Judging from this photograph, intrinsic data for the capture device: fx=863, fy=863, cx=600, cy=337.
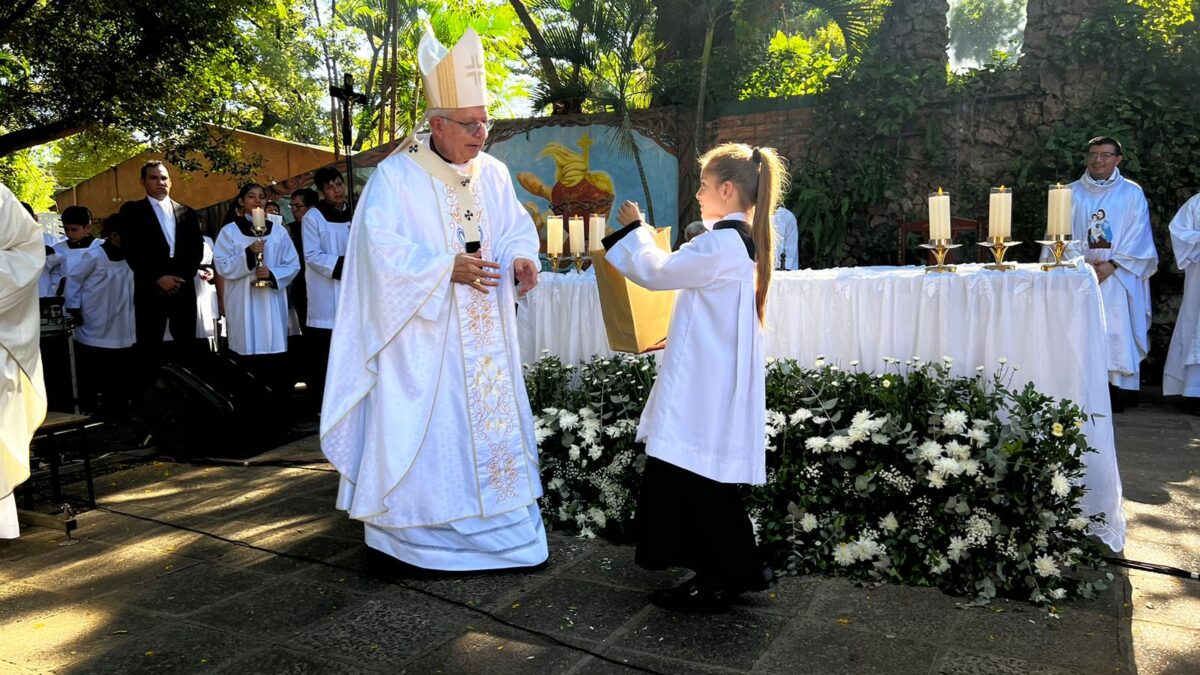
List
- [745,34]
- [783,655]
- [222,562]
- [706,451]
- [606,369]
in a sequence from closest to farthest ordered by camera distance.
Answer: [783,655], [706,451], [222,562], [606,369], [745,34]

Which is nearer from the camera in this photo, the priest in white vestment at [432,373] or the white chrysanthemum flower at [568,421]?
the priest in white vestment at [432,373]

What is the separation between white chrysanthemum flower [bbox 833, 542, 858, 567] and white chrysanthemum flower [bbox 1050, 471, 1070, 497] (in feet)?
2.49

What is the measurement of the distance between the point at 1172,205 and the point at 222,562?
8495mm

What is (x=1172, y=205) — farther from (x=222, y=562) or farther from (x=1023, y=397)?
(x=222, y=562)

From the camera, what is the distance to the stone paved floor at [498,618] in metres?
2.71

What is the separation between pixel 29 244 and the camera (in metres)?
4.14

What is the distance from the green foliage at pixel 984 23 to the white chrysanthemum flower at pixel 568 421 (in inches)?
1968

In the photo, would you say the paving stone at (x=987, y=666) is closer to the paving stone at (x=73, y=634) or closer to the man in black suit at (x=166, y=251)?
the paving stone at (x=73, y=634)

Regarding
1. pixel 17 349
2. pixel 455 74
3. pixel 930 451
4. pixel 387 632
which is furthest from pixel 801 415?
pixel 17 349

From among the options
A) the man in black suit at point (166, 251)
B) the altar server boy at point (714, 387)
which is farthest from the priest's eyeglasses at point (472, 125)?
the man in black suit at point (166, 251)

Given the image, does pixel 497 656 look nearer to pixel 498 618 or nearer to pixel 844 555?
pixel 498 618

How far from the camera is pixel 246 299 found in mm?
7461

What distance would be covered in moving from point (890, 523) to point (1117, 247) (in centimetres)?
485

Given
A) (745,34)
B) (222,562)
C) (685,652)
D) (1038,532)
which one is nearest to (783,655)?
(685,652)
